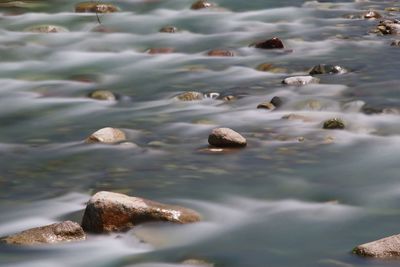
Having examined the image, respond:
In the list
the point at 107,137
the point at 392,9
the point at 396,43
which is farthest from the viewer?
the point at 392,9

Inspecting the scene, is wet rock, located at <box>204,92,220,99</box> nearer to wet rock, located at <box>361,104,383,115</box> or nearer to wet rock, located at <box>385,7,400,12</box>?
wet rock, located at <box>361,104,383,115</box>

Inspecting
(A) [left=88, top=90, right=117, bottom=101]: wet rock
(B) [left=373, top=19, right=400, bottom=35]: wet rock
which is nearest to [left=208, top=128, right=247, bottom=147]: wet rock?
(A) [left=88, top=90, right=117, bottom=101]: wet rock

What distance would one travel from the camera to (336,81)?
9578mm

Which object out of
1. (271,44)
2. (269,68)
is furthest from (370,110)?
(271,44)

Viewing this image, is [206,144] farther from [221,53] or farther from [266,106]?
[221,53]

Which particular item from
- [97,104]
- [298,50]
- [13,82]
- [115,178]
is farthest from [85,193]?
[298,50]

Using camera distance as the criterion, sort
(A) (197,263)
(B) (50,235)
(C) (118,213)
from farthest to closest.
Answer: (C) (118,213)
(B) (50,235)
(A) (197,263)

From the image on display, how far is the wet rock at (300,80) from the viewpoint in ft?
31.2

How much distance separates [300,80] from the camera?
31.4 ft

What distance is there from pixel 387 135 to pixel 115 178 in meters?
2.73

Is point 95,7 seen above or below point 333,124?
above

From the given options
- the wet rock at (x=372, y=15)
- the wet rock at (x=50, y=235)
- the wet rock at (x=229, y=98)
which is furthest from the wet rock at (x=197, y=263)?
the wet rock at (x=372, y=15)

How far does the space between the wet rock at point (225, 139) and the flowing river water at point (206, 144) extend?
0.50 feet

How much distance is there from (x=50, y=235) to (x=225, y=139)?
253 centimetres
